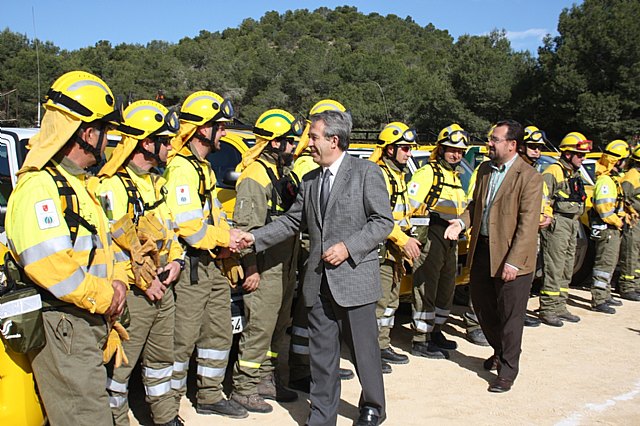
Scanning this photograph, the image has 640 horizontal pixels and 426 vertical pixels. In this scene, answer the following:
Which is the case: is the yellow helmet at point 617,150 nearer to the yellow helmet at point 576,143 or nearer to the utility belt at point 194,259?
the yellow helmet at point 576,143

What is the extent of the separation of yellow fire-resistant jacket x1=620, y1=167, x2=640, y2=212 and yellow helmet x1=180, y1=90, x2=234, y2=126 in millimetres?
6761

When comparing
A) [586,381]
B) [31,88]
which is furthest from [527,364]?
[31,88]

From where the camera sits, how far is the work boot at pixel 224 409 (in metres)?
4.81

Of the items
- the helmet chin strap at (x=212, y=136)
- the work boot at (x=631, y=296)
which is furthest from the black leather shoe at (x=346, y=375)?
the work boot at (x=631, y=296)

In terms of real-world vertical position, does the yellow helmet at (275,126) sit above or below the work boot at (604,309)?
above

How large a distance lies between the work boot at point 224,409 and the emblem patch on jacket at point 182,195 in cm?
165

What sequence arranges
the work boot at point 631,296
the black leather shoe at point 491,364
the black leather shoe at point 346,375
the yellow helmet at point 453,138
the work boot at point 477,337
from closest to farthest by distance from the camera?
the black leather shoe at point 346,375, the black leather shoe at point 491,364, the yellow helmet at point 453,138, the work boot at point 477,337, the work boot at point 631,296

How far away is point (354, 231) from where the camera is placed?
425cm

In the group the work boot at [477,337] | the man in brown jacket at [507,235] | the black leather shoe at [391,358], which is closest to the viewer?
the man in brown jacket at [507,235]

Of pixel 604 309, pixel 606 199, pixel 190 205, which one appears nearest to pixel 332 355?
pixel 190 205

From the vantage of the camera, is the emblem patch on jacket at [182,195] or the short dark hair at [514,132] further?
the short dark hair at [514,132]

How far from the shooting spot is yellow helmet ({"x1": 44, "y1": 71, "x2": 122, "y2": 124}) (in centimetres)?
302

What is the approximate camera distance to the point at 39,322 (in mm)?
2863

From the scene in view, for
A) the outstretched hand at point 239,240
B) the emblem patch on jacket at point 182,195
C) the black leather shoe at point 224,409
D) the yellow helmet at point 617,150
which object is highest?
the yellow helmet at point 617,150
